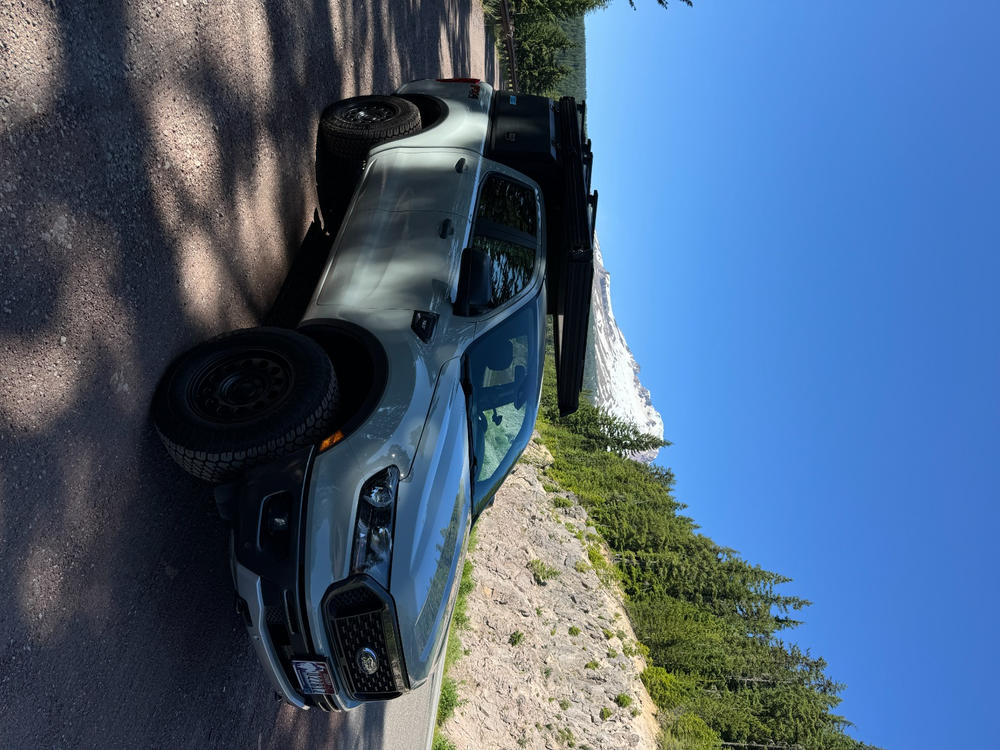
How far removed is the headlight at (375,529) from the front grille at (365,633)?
63 millimetres

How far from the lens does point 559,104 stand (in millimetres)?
6414

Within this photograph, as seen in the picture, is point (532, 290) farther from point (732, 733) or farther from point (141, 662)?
point (732, 733)

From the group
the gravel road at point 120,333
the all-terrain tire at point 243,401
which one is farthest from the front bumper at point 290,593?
the gravel road at point 120,333

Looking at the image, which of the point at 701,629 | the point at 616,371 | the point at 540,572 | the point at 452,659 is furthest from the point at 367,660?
the point at 616,371

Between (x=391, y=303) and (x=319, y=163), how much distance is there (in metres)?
2.24

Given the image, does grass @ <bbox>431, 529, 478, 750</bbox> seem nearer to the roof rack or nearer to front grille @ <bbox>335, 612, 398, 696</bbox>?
the roof rack

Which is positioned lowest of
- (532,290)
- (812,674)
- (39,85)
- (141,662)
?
(812,674)

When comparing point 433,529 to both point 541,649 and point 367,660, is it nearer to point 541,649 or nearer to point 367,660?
point 367,660

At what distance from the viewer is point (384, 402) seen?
3668 mm

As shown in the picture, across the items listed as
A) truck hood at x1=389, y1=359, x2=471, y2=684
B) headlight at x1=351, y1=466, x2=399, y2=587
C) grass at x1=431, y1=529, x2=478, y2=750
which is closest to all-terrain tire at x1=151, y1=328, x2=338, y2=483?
headlight at x1=351, y1=466, x2=399, y2=587

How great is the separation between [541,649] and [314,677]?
7501 millimetres

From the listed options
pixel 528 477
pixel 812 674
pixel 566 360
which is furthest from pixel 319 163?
pixel 812 674

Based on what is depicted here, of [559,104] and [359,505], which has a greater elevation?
[559,104]

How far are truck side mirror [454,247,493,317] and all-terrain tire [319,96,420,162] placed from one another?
184cm
